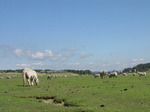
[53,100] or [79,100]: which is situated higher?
[79,100]

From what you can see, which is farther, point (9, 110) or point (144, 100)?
point (144, 100)

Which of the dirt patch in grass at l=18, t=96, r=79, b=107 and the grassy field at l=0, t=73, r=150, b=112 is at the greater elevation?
the grassy field at l=0, t=73, r=150, b=112

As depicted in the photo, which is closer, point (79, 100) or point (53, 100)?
point (79, 100)

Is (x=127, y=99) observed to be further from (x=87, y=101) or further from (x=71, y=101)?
(x=71, y=101)

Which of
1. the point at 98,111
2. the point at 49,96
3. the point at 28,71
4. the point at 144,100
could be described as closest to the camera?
the point at 98,111

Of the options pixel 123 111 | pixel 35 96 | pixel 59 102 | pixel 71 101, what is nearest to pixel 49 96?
pixel 35 96

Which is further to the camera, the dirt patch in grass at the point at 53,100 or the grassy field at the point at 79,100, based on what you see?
the dirt patch in grass at the point at 53,100

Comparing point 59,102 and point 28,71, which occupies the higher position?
point 28,71

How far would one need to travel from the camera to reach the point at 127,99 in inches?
878

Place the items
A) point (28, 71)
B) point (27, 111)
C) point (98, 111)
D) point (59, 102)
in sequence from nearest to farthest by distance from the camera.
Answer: point (98, 111) → point (27, 111) → point (59, 102) → point (28, 71)

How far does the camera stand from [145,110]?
16391 millimetres

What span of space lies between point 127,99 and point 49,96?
10088mm

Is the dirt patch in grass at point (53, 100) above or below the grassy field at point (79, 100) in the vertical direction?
below

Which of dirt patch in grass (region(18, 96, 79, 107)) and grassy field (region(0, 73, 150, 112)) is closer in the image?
grassy field (region(0, 73, 150, 112))
